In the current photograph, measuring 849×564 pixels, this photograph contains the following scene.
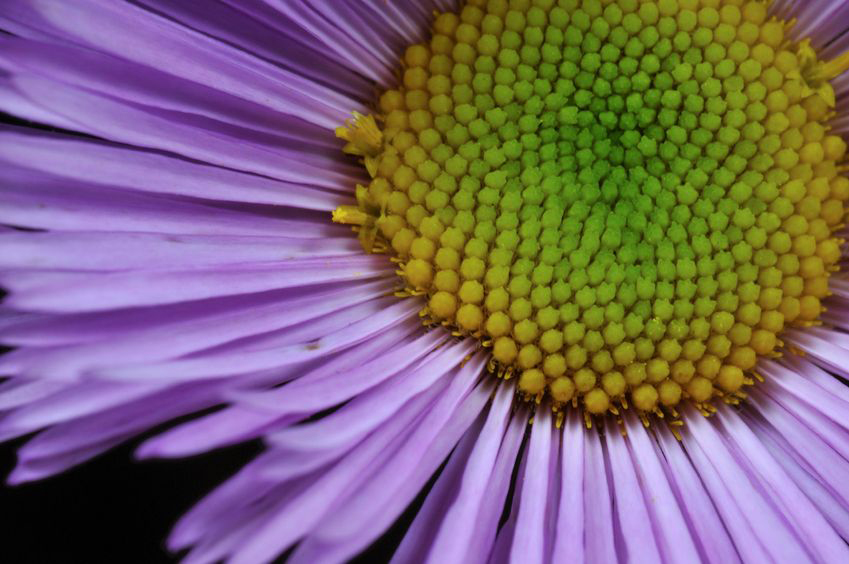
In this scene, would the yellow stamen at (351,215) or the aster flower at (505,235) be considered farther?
the yellow stamen at (351,215)

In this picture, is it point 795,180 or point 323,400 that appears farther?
point 795,180

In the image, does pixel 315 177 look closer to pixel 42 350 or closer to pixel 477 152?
pixel 477 152

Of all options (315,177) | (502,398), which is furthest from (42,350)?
(502,398)

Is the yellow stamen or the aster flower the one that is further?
the yellow stamen

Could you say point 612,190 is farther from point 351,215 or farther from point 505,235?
point 351,215

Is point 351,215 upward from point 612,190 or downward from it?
downward

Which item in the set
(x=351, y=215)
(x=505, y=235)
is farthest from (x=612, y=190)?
(x=351, y=215)

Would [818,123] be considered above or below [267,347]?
above
